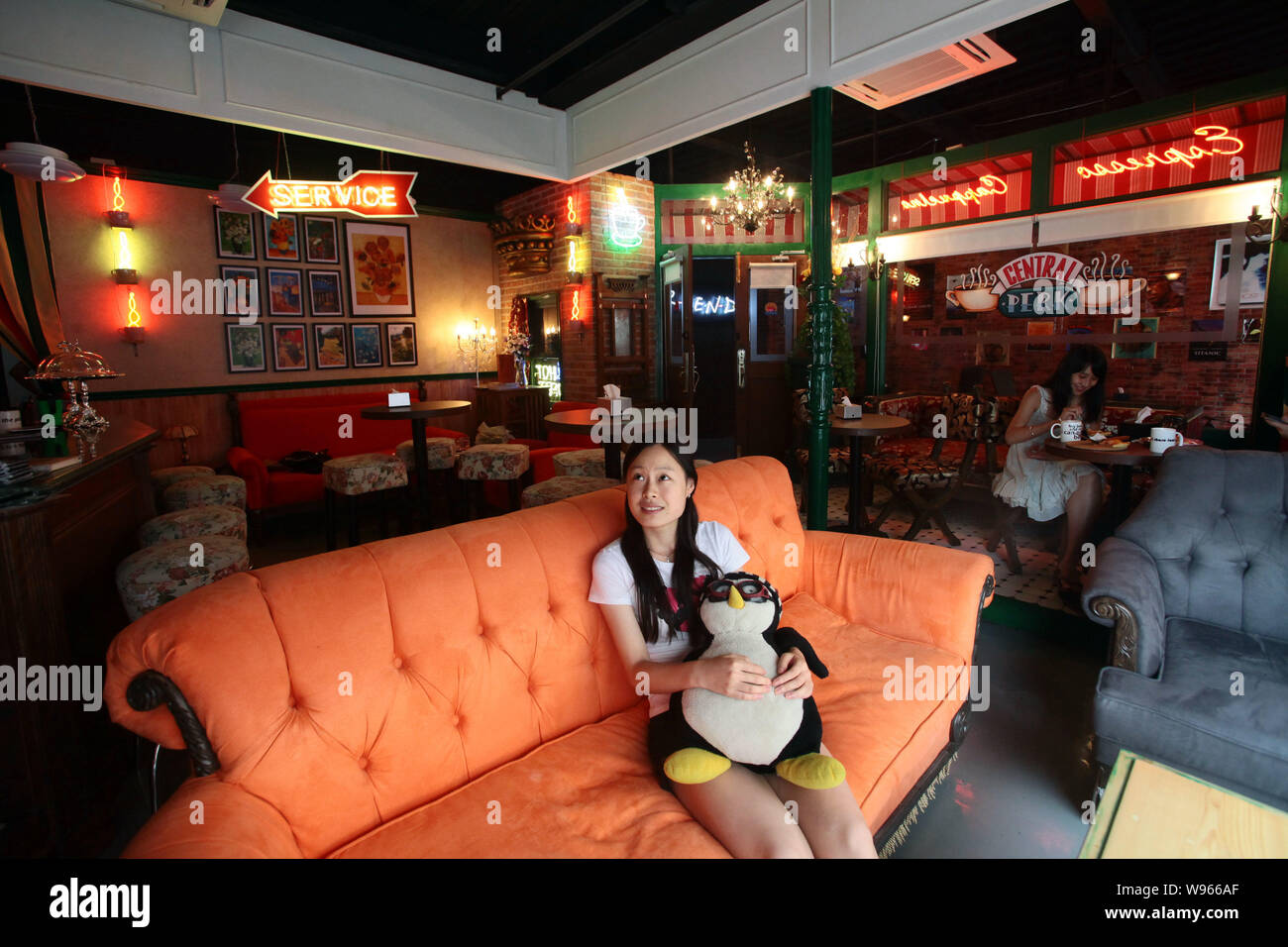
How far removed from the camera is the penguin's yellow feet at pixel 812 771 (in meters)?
1.41

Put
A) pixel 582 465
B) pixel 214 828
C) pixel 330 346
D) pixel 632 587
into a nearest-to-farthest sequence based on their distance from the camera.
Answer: pixel 214 828
pixel 632 587
pixel 582 465
pixel 330 346

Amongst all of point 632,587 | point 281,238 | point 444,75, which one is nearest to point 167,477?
point 281,238

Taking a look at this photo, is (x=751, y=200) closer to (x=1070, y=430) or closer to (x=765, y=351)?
(x=765, y=351)

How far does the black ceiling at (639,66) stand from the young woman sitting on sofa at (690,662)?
3.13 meters

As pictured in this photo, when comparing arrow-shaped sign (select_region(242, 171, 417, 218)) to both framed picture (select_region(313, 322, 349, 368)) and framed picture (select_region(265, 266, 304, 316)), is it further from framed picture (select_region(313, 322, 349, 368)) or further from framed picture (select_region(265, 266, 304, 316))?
framed picture (select_region(313, 322, 349, 368))

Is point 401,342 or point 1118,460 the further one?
point 401,342

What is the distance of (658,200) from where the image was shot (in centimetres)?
732

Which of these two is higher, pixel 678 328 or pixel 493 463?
pixel 678 328

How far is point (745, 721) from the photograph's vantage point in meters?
1.44

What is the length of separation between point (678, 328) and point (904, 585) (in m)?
5.32

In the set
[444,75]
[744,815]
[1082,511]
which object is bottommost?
[744,815]
